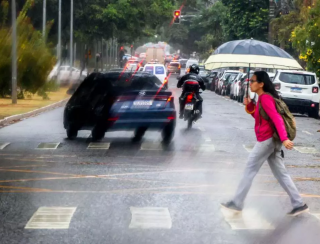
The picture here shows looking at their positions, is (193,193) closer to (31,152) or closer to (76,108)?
(31,152)

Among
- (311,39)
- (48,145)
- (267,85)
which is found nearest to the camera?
(267,85)

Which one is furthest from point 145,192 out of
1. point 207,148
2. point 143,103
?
point 143,103

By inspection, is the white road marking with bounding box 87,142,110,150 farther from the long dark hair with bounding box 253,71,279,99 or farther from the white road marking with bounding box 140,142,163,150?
the long dark hair with bounding box 253,71,279,99

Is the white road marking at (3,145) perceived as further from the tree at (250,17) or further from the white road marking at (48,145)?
the tree at (250,17)

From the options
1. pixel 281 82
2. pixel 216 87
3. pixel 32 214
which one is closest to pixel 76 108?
pixel 32 214

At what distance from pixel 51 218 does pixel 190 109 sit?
46.8 feet

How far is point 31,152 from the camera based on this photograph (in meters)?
17.4

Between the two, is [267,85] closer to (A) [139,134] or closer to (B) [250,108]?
(B) [250,108]

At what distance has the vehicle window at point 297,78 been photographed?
33256 millimetres

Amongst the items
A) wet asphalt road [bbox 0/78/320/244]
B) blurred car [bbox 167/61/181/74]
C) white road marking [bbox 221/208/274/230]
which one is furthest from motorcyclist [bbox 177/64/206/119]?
blurred car [bbox 167/61/181/74]

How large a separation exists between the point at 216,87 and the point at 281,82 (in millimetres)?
27054

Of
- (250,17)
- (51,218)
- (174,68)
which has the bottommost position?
(174,68)

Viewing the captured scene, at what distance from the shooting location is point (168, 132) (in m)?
19.8

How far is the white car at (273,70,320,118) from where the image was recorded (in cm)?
3288
